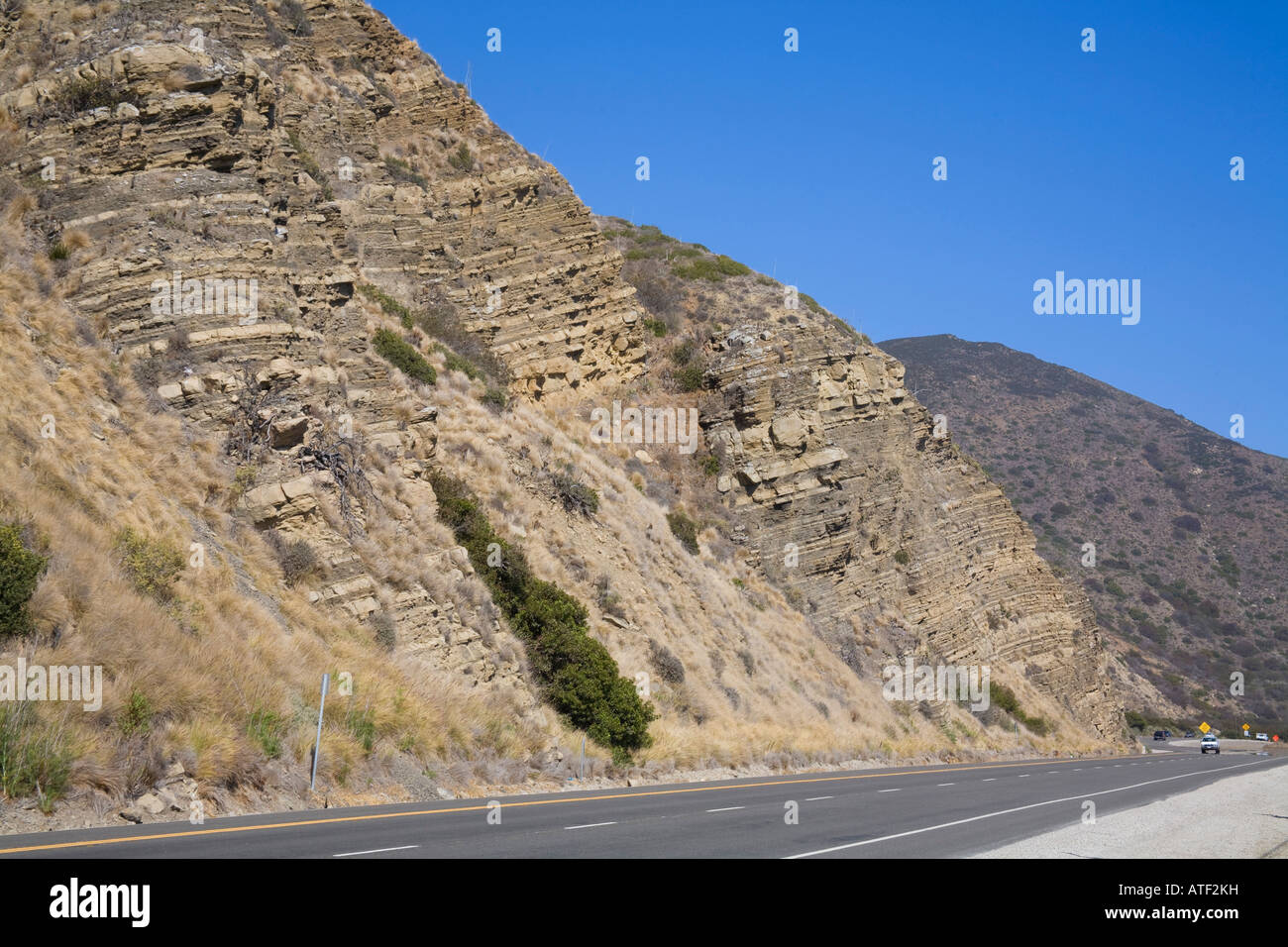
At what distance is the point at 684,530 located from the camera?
1337 inches

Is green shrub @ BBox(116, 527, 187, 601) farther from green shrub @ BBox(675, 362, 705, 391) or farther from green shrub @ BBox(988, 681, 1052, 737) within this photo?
green shrub @ BBox(988, 681, 1052, 737)

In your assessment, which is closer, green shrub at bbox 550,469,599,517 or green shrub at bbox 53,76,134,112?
green shrub at bbox 53,76,134,112

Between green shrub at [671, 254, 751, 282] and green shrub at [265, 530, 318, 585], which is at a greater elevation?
green shrub at [671, 254, 751, 282]

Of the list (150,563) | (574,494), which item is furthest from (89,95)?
(574,494)

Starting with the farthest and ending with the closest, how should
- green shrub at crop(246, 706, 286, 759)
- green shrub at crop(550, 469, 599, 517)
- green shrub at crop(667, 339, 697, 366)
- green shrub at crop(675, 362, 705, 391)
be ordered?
green shrub at crop(667, 339, 697, 366), green shrub at crop(675, 362, 705, 391), green shrub at crop(550, 469, 599, 517), green shrub at crop(246, 706, 286, 759)

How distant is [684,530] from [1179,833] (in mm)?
21190

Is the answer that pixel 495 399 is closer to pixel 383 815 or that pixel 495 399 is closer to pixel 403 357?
pixel 403 357

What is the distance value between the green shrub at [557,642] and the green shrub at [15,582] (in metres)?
10.9

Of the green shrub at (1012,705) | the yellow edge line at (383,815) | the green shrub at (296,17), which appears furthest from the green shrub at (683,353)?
the yellow edge line at (383,815)

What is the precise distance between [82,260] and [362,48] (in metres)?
22.7

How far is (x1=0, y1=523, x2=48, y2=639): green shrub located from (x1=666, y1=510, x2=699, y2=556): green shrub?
2251cm

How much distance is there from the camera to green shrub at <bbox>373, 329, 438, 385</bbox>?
27.2m

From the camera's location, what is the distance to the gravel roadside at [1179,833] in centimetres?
1178

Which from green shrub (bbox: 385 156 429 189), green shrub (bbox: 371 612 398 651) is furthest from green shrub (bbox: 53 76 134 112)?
green shrub (bbox: 371 612 398 651)
